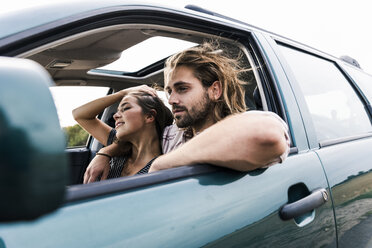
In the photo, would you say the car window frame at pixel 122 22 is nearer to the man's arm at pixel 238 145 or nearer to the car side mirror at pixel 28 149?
the man's arm at pixel 238 145

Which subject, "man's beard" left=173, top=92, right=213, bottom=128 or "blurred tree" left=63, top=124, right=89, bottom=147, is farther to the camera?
"blurred tree" left=63, top=124, right=89, bottom=147

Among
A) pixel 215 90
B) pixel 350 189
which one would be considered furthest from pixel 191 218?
pixel 215 90

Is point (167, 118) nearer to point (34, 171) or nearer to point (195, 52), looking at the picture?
point (195, 52)

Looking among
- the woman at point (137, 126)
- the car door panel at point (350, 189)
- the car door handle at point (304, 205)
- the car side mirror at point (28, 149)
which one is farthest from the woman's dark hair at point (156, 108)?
the car side mirror at point (28, 149)

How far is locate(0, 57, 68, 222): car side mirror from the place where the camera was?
1.55 feet

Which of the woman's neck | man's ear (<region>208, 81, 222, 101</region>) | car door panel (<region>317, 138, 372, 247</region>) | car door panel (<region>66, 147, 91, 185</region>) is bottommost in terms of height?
car door panel (<region>66, 147, 91, 185</region>)

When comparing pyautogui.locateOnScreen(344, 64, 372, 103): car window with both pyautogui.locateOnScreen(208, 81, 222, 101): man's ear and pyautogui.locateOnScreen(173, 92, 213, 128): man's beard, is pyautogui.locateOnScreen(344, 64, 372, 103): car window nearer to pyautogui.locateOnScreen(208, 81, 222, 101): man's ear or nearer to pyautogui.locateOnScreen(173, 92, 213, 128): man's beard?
pyautogui.locateOnScreen(208, 81, 222, 101): man's ear

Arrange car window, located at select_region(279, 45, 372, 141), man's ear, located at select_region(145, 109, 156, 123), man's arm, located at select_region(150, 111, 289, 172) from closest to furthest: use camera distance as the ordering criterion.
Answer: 1. man's arm, located at select_region(150, 111, 289, 172)
2. car window, located at select_region(279, 45, 372, 141)
3. man's ear, located at select_region(145, 109, 156, 123)

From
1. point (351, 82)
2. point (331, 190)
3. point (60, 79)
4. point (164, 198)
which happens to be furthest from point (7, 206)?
point (351, 82)

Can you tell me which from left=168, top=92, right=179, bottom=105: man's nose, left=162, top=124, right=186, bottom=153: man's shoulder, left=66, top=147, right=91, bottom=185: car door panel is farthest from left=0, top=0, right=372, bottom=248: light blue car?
left=66, top=147, right=91, bottom=185: car door panel

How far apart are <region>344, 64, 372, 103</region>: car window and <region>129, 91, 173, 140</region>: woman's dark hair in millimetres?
1414

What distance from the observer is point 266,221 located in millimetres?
1166

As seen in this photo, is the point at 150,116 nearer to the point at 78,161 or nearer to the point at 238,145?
the point at 78,161

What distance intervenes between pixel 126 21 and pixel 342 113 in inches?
62.9
